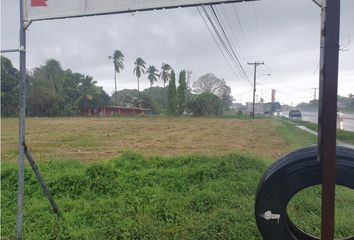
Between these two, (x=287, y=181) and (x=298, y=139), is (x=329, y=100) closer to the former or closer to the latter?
(x=287, y=181)

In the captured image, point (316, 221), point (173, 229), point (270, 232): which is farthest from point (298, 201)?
point (270, 232)

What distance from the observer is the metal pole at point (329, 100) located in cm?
179

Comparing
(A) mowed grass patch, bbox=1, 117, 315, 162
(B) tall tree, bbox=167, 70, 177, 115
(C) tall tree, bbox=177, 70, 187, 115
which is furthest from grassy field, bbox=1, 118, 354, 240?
(C) tall tree, bbox=177, 70, 187, 115

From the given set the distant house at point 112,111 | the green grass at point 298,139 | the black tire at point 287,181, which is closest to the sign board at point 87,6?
the black tire at point 287,181

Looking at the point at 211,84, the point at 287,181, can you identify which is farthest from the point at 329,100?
the point at 211,84

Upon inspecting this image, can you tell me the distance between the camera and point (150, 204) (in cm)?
477

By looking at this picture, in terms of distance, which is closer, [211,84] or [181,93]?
[181,93]

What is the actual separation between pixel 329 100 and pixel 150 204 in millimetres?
3502

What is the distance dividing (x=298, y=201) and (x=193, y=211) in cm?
160

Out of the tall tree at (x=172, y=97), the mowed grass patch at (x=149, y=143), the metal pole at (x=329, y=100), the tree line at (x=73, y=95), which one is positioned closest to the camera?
the metal pole at (x=329, y=100)

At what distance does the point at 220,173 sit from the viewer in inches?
259

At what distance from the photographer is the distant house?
6669cm

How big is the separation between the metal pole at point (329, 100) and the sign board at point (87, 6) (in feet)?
4.32

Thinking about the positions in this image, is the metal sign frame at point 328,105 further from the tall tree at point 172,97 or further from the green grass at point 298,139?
the tall tree at point 172,97
